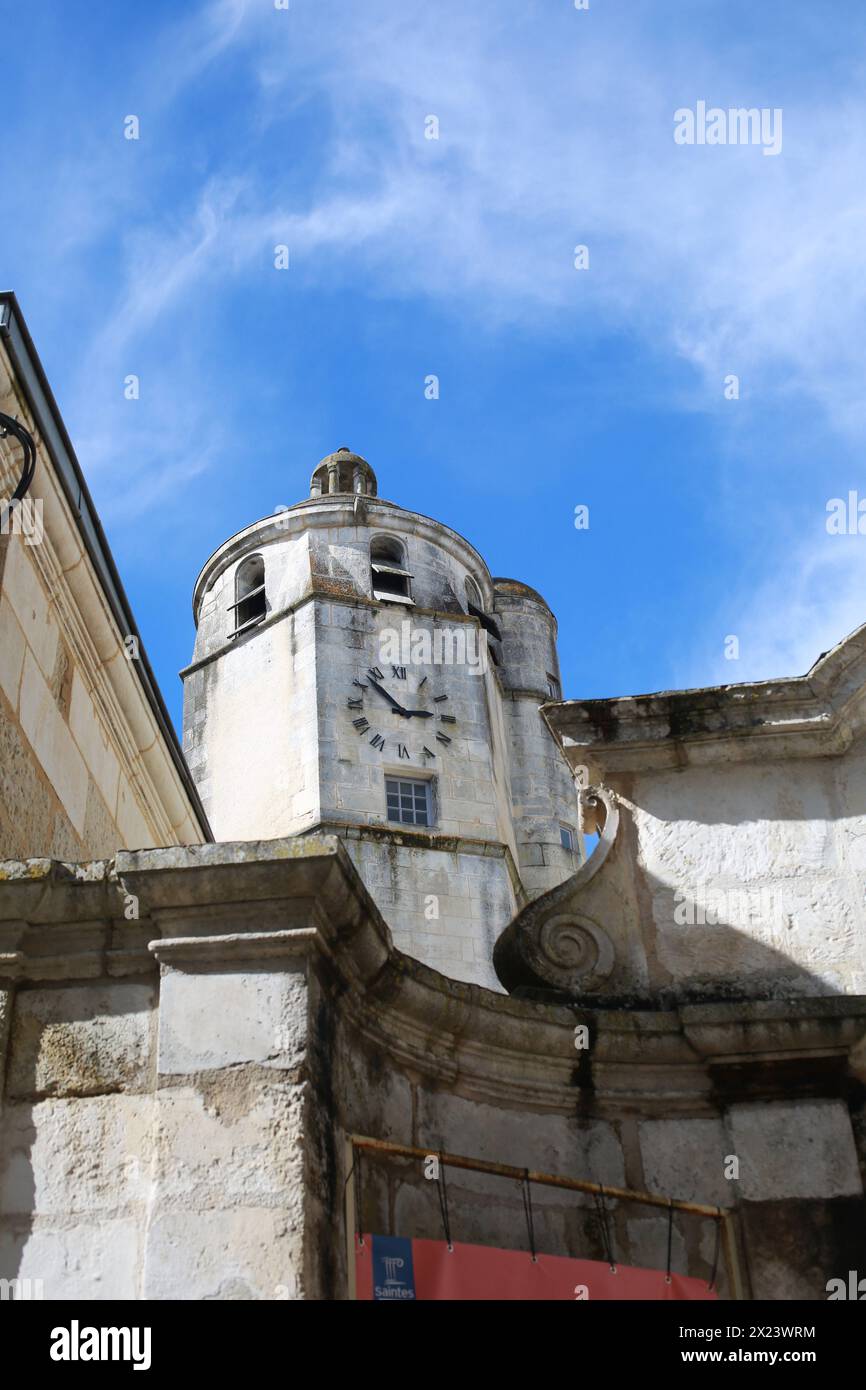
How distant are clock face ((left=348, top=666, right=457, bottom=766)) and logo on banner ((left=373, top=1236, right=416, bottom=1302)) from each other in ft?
71.4

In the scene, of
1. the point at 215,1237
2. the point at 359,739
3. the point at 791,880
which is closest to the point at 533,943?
the point at 791,880

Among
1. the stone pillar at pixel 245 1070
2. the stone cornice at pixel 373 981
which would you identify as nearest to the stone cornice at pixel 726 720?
the stone cornice at pixel 373 981

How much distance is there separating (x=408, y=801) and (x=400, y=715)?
1.58 metres

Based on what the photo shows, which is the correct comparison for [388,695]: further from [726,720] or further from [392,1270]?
[392,1270]

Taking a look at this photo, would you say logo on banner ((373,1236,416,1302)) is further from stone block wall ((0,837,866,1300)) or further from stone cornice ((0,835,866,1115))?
stone cornice ((0,835,866,1115))

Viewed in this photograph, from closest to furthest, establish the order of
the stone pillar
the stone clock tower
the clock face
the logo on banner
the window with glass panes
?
the stone pillar, the logo on banner, the stone clock tower, the window with glass panes, the clock face

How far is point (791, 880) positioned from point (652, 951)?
2.08 ft

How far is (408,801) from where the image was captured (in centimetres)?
2638

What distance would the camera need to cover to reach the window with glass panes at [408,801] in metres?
26.0

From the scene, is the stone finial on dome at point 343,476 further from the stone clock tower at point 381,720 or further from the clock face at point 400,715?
the clock face at point 400,715

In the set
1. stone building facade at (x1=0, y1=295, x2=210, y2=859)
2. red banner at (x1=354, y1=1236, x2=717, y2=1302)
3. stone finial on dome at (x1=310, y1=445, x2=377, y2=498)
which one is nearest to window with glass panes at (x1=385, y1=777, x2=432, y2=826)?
stone finial on dome at (x1=310, y1=445, x2=377, y2=498)

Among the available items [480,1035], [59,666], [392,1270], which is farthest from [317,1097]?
[59,666]

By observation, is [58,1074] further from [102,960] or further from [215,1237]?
[215,1237]

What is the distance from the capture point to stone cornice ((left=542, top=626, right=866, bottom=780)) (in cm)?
648
